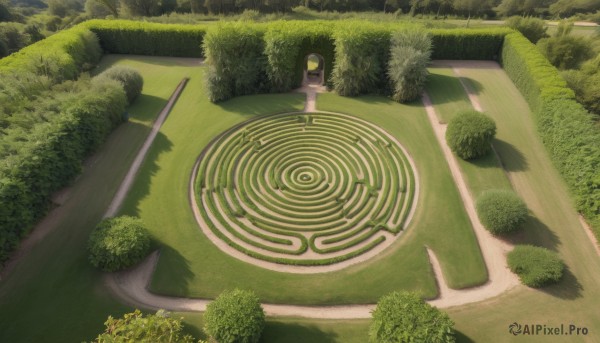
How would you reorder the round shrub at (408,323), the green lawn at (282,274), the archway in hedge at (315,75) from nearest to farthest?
1. the round shrub at (408,323)
2. the green lawn at (282,274)
3. the archway in hedge at (315,75)

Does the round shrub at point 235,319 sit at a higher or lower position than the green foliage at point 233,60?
lower

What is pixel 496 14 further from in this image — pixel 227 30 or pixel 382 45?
pixel 227 30

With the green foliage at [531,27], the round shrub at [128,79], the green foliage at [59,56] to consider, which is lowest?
the round shrub at [128,79]

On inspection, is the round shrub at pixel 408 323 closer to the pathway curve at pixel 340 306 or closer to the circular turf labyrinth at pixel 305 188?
the pathway curve at pixel 340 306

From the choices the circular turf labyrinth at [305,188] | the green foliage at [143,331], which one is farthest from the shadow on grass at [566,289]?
the green foliage at [143,331]

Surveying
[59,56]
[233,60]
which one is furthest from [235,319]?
[59,56]

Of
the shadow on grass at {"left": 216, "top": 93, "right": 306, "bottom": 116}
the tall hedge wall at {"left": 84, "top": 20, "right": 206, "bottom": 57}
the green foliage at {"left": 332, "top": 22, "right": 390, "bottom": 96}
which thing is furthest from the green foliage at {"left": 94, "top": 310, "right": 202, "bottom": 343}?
the tall hedge wall at {"left": 84, "top": 20, "right": 206, "bottom": 57}

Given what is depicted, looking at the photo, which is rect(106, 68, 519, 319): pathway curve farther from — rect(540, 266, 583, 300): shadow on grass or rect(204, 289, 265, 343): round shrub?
rect(204, 289, 265, 343): round shrub
